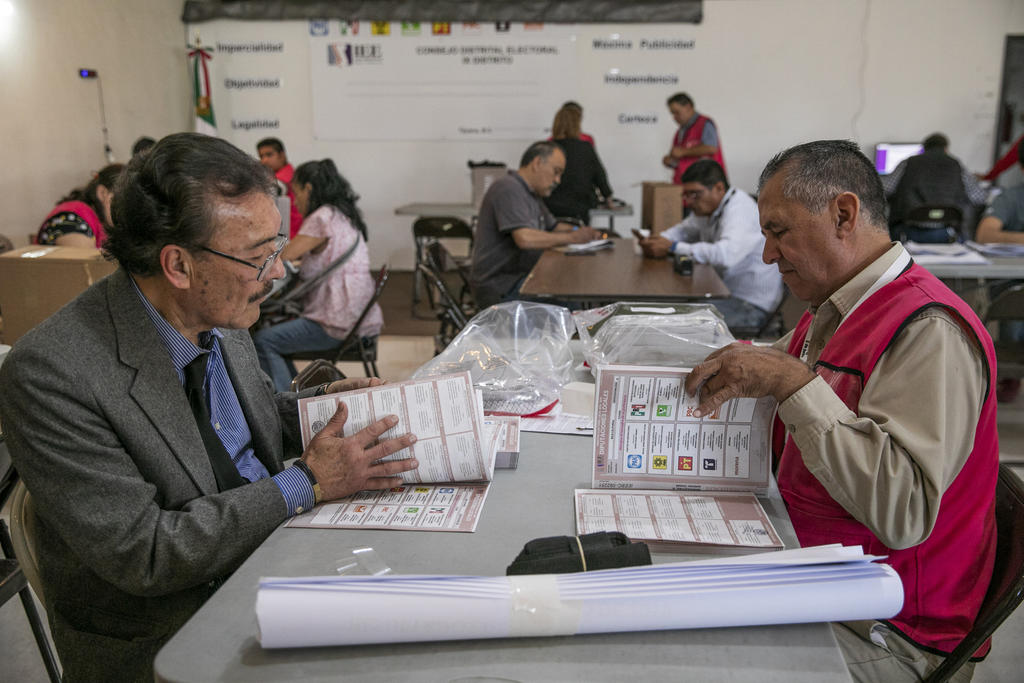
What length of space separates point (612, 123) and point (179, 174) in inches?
274

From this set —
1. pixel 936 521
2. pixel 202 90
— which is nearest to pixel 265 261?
pixel 936 521

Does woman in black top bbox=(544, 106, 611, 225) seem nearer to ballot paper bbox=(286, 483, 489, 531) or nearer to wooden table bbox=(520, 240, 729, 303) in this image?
wooden table bbox=(520, 240, 729, 303)

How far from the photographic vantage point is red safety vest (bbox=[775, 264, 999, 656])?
1138mm

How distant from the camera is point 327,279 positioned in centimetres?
349

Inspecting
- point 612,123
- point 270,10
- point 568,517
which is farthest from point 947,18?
point 568,517

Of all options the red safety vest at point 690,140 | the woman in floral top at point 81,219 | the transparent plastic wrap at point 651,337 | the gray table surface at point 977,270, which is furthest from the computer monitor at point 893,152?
the woman in floral top at point 81,219

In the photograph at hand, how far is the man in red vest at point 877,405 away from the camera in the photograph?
1057 millimetres

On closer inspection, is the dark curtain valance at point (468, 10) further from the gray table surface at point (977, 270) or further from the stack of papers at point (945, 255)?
the gray table surface at point (977, 270)

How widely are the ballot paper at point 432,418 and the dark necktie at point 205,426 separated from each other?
157 millimetres

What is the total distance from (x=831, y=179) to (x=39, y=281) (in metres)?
2.86

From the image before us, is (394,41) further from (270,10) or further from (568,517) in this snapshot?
(568,517)

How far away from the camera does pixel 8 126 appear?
5277 millimetres

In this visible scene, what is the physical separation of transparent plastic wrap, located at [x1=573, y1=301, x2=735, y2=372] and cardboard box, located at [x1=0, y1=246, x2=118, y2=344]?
6.47 feet

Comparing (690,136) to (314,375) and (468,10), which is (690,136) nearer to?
(468,10)
